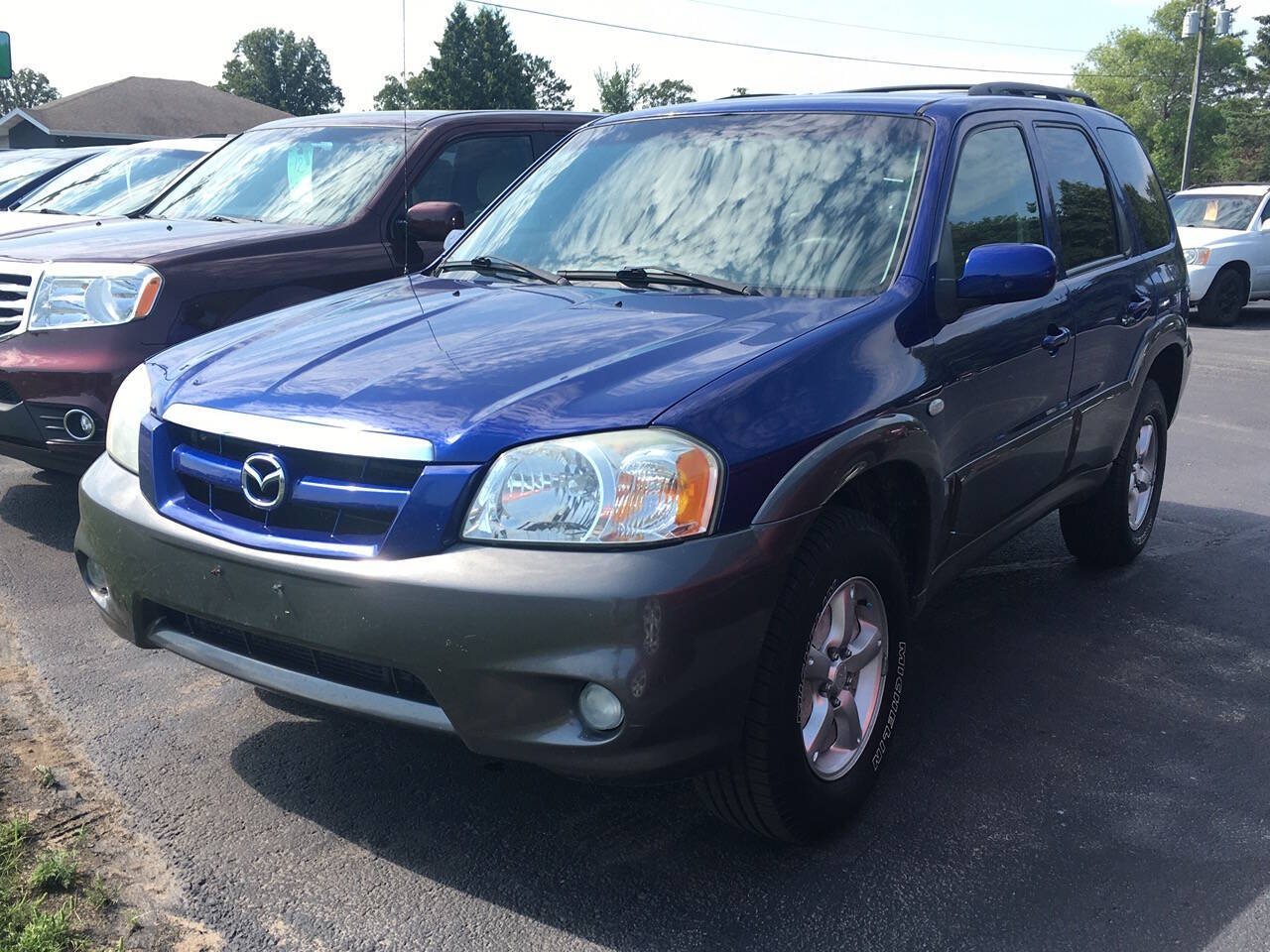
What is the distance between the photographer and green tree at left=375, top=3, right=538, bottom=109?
7619cm

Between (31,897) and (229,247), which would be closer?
(31,897)

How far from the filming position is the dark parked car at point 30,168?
1038cm

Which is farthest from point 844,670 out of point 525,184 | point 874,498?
point 525,184

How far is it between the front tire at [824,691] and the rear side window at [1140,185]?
263cm

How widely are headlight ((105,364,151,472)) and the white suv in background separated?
15421 mm

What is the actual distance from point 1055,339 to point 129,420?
2.82m

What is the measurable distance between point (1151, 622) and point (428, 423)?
320cm

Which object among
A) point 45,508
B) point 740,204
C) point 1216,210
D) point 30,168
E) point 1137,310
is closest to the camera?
point 740,204

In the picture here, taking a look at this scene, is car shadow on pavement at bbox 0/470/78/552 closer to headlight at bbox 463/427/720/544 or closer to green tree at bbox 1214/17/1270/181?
headlight at bbox 463/427/720/544

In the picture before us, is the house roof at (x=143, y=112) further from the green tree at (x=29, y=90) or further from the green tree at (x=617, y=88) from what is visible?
the green tree at (x=29, y=90)

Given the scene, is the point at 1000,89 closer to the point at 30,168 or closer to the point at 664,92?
the point at 30,168

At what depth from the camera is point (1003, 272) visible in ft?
11.0

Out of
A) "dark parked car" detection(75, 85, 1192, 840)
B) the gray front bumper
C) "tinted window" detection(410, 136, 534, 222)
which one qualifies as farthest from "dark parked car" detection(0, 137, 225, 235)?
the gray front bumper

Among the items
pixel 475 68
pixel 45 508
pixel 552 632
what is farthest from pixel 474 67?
pixel 552 632
